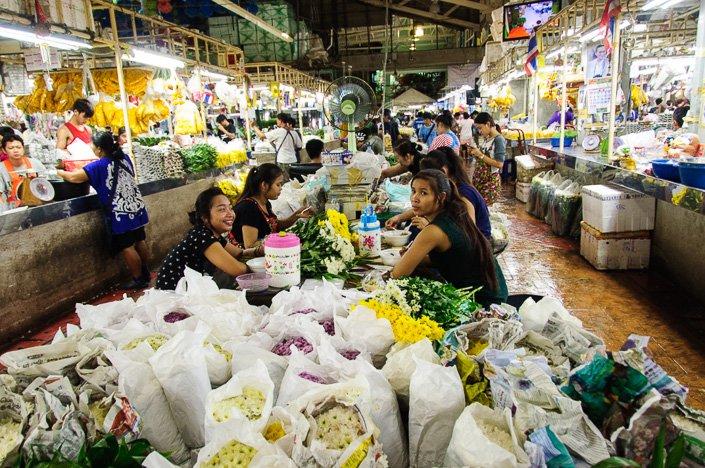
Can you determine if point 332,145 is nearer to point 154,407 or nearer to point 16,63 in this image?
point 16,63

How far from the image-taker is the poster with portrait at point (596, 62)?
23.6 ft

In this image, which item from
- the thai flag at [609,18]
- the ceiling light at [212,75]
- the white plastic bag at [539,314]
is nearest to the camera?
the white plastic bag at [539,314]

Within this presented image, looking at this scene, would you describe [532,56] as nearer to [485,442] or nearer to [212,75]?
[212,75]

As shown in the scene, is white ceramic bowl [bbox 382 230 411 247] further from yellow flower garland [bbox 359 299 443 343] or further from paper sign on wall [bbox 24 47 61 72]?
paper sign on wall [bbox 24 47 61 72]

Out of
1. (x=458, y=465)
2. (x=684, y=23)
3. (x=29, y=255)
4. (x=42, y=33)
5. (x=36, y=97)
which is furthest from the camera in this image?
(x=684, y=23)

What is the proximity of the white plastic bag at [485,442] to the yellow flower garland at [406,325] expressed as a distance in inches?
22.2

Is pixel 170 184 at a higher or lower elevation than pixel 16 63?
lower

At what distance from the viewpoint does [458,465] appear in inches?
52.5

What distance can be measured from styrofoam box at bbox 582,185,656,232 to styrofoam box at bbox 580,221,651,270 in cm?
9

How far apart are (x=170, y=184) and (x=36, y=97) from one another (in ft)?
7.40

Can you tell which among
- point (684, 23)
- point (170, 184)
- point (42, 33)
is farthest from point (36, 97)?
point (684, 23)

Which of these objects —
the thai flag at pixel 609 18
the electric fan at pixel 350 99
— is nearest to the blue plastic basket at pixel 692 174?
the thai flag at pixel 609 18

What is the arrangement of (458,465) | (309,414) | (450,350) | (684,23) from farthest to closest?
1. (684,23)
2. (450,350)
3. (309,414)
4. (458,465)

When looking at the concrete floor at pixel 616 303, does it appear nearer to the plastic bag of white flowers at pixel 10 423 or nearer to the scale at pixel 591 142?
the scale at pixel 591 142
